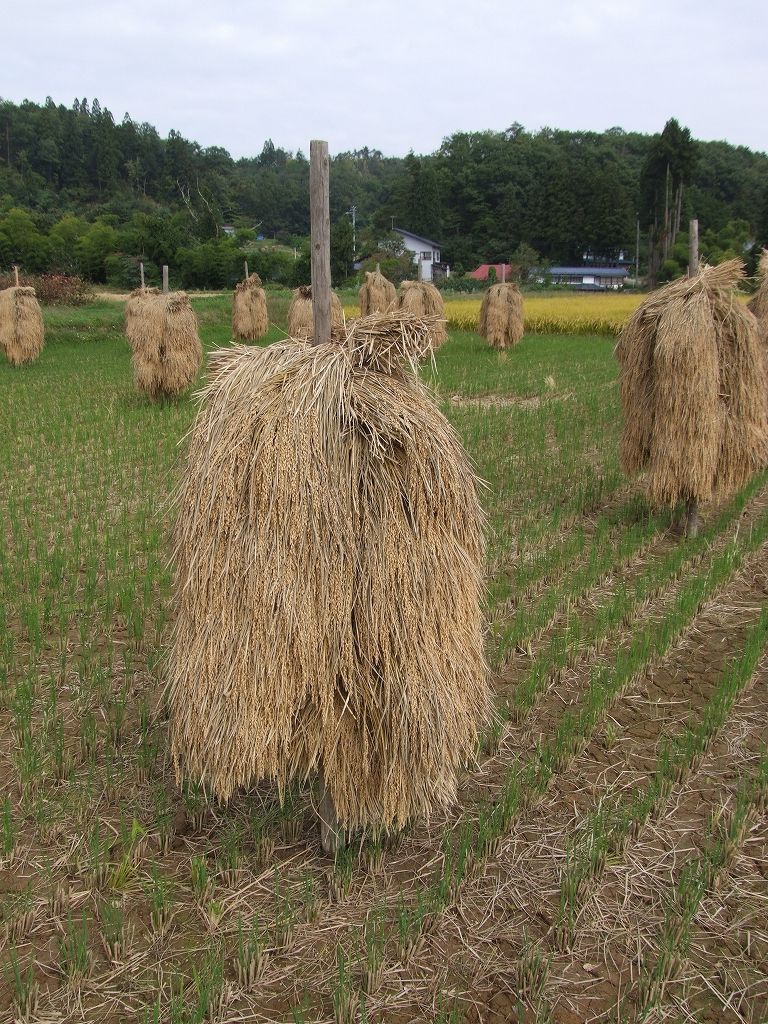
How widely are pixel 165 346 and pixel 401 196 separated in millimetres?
60097

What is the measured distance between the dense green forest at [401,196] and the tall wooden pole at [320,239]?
128 ft

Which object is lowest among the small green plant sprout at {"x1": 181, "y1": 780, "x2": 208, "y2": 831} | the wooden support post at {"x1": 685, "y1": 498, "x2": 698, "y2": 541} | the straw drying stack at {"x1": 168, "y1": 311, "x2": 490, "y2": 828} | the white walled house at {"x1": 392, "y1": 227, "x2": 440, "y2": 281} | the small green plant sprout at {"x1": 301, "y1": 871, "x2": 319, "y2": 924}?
the small green plant sprout at {"x1": 301, "y1": 871, "x2": 319, "y2": 924}

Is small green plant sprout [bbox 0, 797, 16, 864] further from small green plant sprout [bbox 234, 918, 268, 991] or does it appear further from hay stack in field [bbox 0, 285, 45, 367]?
hay stack in field [bbox 0, 285, 45, 367]

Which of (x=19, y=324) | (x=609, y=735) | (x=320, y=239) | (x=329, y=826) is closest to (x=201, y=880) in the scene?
(x=329, y=826)

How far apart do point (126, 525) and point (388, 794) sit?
18.1 ft

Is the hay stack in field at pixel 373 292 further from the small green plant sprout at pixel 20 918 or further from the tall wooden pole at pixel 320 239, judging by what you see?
the small green plant sprout at pixel 20 918

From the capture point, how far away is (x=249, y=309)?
25656 millimetres

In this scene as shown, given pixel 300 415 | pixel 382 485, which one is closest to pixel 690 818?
pixel 382 485

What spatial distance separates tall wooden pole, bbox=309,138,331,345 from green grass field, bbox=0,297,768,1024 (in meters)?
0.72

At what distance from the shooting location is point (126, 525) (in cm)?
820

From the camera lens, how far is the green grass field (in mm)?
2963

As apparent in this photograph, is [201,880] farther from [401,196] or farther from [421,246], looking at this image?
[401,196]

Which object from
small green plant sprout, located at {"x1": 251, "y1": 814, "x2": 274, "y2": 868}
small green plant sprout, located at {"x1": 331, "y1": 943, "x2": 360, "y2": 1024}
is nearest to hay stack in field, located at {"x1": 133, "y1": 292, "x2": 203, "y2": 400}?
small green plant sprout, located at {"x1": 251, "y1": 814, "x2": 274, "y2": 868}

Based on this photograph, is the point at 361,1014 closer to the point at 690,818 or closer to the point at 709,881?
the point at 709,881
